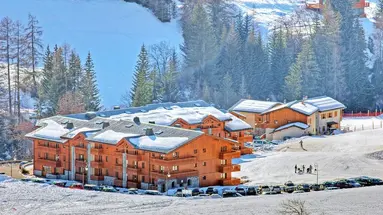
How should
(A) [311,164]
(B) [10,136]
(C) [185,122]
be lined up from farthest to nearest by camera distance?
1. (B) [10,136]
2. (C) [185,122]
3. (A) [311,164]

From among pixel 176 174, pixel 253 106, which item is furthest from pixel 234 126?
pixel 176 174

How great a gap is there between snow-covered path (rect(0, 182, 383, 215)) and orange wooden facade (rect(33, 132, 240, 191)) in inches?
204

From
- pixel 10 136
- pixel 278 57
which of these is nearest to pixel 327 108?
pixel 278 57

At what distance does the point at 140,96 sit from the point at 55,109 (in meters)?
8.88

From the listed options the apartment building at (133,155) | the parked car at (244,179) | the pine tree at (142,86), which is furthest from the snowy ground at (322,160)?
the pine tree at (142,86)

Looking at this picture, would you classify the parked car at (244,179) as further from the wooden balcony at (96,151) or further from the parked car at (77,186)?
the parked car at (77,186)

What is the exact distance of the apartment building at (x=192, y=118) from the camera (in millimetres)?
75625

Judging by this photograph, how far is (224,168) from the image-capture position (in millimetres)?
65625

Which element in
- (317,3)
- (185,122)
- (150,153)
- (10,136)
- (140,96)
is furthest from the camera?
(317,3)

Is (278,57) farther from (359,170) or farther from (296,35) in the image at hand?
(359,170)

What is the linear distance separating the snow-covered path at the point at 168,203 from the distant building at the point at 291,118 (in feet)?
97.5

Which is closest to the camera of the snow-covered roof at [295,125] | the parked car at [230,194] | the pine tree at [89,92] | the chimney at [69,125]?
the parked car at [230,194]

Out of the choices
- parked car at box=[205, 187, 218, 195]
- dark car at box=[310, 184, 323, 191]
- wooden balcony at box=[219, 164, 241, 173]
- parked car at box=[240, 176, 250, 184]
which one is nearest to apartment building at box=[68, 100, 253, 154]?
parked car at box=[240, 176, 250, 184]

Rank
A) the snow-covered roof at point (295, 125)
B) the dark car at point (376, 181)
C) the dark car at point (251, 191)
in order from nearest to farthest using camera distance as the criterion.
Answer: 1. the dark car at point (251, 191)
2. the dark car at point (376, 181)
3. the snow-covered roof at point (295, 125)
